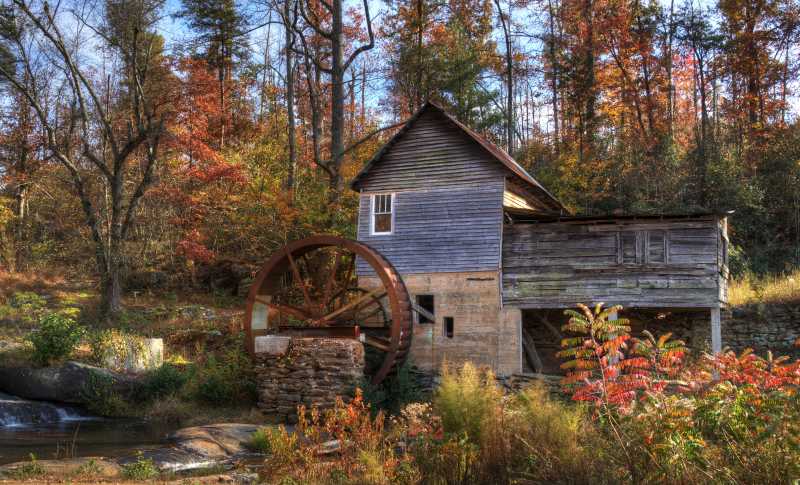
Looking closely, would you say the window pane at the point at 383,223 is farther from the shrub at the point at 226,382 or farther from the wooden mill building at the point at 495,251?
the shrub at the point at 226,382

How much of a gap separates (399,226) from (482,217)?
2.17 meters

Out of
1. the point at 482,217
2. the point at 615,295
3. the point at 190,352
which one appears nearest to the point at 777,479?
the point at 615,295

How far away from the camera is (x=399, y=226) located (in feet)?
58.9

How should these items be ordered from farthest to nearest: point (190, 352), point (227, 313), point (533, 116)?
point (533, 116), point (227, 313), point (190, 352)

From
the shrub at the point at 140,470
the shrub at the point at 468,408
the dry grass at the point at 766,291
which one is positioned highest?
the dry grass at the point at 766,291

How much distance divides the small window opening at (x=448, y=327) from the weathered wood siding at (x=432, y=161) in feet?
10.7

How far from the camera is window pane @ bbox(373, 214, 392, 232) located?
18203mm

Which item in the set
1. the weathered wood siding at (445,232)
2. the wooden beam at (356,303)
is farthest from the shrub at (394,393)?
the weathered wood siding at (445,232)

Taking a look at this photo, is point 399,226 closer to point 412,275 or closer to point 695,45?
point 412,275

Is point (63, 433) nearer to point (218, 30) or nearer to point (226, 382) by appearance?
point (226, 382)

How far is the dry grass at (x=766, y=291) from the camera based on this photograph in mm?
18453

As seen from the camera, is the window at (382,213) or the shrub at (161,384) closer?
the shrub at (161,384)

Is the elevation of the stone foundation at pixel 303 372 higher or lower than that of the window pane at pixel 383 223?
lower

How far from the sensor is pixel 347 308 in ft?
57.1
